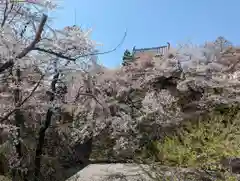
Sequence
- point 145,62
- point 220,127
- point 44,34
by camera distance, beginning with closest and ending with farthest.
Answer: point 44,34, point 220,127, point 145,62

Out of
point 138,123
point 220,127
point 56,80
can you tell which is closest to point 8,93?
point 56,80

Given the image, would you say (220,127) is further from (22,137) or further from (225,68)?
(22,137)

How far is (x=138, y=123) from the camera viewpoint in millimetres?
7379

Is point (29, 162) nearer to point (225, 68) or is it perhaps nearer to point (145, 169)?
point (145, 169)

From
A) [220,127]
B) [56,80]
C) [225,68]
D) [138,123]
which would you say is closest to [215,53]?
[225,68]

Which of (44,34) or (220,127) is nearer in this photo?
(44,34)

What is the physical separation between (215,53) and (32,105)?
15.2ft

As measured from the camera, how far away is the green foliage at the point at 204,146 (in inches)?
189

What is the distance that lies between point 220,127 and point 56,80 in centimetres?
A: 320

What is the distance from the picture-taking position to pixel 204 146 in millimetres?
5141

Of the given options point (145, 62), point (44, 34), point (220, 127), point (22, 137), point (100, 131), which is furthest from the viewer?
point (145, 62)

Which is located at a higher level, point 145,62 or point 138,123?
point 145,62

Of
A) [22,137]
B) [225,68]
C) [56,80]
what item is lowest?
[22,137]

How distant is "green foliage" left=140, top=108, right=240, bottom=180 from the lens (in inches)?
189
